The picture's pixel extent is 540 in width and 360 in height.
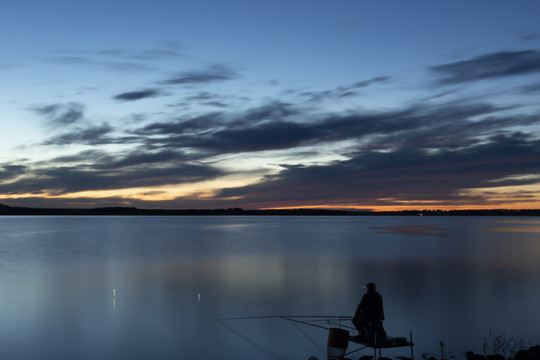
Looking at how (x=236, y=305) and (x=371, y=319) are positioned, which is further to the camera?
(x=236, y=305)

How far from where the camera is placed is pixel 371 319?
558 inches

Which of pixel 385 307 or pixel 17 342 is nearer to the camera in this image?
pixel 17 342

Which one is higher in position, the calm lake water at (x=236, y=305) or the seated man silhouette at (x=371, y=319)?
the seated man silhouette at (x=371, y=319)

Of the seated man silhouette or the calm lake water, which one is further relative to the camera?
the calm lake water

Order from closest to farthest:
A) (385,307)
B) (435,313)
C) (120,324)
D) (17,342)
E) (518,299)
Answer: (17,342) → (120,324) → (435,313) → (385,307) → (518,299)

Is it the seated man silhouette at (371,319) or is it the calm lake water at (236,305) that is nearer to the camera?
the seated man silhouette at (371,319)

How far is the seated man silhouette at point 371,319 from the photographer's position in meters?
14.2

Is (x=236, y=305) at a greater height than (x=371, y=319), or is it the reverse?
(x=371, y=319)

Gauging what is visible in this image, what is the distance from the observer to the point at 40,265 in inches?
1868

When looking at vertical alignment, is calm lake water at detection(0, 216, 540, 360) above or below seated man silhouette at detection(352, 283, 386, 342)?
below

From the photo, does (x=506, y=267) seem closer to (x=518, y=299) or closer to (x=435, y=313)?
(x=518, y=299)

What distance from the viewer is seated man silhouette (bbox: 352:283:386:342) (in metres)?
14.2

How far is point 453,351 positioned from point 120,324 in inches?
552

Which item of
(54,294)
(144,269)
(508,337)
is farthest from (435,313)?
(144,269)
